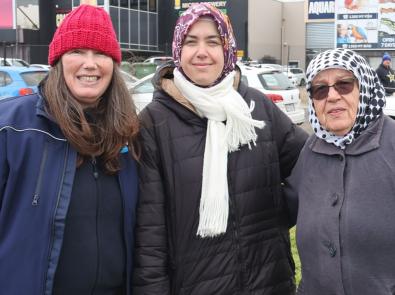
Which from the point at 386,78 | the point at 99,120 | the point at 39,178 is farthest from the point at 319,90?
the point at 386,78

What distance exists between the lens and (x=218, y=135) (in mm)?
2516

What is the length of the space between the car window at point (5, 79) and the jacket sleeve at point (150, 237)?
10.4 m

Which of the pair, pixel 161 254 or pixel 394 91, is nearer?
pixel 161 254

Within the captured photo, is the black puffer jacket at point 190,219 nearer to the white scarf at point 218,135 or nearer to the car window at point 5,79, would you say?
the white scarf at point 218,135

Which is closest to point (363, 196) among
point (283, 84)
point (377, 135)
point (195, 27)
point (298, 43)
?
point (377, 135)

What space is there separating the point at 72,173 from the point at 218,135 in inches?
27.9

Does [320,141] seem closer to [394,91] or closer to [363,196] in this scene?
[363,196]

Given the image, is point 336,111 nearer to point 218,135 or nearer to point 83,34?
point 218,135

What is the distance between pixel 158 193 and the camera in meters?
2.44

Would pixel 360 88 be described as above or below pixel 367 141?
above

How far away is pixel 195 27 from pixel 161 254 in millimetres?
1066

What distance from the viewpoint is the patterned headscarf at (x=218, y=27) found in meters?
2.53

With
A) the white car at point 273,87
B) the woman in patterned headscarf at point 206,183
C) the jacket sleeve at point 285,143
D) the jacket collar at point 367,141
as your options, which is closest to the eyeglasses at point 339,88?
the jacket collar at point 367,141

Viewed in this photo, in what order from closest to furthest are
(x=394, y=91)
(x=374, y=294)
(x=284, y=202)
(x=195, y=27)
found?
1. (x=374, y=294)
2. (x=195, y=27)
3. (x=284, y=202)
4. (x=394, y=91)
